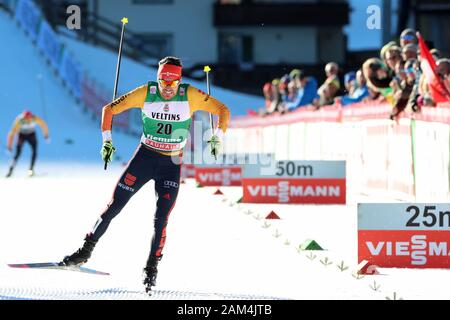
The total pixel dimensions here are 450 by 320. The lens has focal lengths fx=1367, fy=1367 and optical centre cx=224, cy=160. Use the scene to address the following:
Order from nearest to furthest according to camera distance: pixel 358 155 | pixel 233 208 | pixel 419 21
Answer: pixel 233 208, pixel 358 155, pixel 419 21

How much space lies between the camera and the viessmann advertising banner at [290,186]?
20109 millimetres

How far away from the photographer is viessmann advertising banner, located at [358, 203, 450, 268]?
37.8 ft

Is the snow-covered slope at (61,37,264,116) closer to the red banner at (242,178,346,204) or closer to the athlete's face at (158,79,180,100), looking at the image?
the red banner at (242,178,346,204)

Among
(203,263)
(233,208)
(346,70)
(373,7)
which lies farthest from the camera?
(346,70)

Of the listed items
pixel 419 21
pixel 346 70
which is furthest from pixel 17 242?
pixel 346 70

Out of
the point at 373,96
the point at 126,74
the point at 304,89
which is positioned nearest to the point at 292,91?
Result: the point at 304,89

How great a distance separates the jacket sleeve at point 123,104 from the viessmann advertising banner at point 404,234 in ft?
6.92

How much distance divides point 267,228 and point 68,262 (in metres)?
4.75

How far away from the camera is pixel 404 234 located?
11.6m

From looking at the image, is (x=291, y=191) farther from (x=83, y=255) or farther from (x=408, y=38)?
(x=83, y=255)

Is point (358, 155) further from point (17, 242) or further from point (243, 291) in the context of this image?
point (243, 291)

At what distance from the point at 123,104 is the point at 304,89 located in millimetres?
15930

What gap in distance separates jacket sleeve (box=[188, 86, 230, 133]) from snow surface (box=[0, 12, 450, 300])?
1271 millimetres

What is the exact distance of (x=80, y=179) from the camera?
27719 millimetres
